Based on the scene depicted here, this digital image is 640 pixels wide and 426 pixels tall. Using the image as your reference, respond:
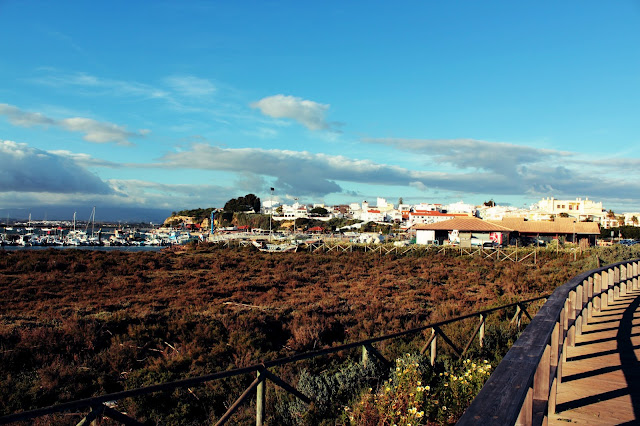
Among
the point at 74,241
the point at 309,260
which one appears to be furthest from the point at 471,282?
the point at 74,241

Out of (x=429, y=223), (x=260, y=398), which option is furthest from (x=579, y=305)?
(x=429, y=223)

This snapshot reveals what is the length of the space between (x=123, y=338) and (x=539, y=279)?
19750 millimetres

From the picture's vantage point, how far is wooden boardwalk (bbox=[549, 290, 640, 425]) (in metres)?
3.65

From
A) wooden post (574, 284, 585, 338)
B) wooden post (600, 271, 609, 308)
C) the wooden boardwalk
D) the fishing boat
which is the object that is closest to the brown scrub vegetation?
the wooden boardwalk

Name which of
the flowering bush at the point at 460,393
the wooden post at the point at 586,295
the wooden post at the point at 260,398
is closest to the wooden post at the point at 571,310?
the wooden post at the point at 586,295

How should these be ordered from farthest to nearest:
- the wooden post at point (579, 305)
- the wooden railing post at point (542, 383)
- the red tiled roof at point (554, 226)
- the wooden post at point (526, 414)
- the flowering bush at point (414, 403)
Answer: the red tiled roof at point (554, 226)
the wooden post at point (579, 305)
the flowering bush at point (414, 403)
the wooden railing post at point (542, 383)
the wooden post at point (526, 414)

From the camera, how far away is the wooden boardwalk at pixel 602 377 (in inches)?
144

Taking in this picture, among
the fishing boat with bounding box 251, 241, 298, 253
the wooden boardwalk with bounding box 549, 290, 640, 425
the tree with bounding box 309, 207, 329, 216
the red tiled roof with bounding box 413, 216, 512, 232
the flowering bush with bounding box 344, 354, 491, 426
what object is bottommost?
the fishing boat with bounding box 251, 241, 298, 253

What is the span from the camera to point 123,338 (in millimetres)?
9844

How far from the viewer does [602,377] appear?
181 inches

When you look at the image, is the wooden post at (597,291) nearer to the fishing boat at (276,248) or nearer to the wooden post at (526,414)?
the wooden post at (526,414)

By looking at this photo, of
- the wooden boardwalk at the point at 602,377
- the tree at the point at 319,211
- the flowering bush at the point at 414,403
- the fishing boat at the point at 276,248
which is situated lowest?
the fishing boat at the point at 276,248

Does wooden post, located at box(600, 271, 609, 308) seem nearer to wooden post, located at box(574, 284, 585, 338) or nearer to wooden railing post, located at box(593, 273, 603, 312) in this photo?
wooden railing post, located at box(593, 273, 603, 312)

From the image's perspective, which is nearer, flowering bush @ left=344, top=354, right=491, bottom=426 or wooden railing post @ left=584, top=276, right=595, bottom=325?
flowering bush @ left=344, top=354, right=491, bottom=426
